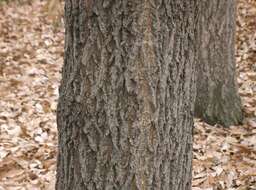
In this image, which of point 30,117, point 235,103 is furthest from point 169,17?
point 30,117

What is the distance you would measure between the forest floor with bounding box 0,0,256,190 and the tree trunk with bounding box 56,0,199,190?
64.3 inches

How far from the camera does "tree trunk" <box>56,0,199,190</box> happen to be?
214cm

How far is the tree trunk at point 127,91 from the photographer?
Result: 214 centimetres

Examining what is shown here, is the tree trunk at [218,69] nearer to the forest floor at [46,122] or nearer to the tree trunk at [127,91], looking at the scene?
the forest floor at [46,122]

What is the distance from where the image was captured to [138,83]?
2186 mm

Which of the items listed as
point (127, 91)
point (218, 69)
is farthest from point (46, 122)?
point (127, 91)

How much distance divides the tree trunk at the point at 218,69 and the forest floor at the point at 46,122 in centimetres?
14

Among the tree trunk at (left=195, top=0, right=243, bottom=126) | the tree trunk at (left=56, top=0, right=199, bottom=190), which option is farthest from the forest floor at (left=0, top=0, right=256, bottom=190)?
the tree trunk at (left=56, top=0, right=199, bottom=190)

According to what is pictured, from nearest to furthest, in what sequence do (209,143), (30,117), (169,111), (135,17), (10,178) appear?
1. (135,17)
2. (169,111)
3. (10,178)
4. (209,143)
5. (30,117)

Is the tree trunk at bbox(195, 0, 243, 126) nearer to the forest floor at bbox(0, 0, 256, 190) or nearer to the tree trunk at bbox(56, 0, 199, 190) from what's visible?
the forest floor at bbox(0, 0, 256, 190)

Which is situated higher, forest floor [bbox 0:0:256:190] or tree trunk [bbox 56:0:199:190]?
tree trunk [bbox 56:0:199:190]

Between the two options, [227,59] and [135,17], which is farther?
[227,59]

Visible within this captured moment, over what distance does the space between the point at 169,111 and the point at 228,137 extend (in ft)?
8.11

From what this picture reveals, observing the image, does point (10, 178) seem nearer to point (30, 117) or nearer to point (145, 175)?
point (30, 117)
